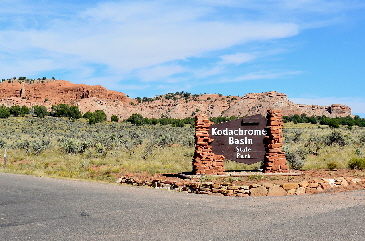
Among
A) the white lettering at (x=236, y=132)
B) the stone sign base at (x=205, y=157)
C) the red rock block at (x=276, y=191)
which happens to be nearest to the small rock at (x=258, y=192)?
the red rock block at (x=276, y=191)

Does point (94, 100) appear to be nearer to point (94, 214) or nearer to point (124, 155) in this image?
point (124, 155)

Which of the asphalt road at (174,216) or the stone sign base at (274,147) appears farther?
the stone sign base at (274,147)

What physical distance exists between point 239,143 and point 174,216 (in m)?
7.62

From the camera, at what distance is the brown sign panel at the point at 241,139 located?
1523 cm

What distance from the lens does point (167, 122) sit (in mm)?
91625

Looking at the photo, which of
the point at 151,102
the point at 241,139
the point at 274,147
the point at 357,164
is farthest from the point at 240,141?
the point at 151,102

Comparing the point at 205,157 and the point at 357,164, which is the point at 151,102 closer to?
the point at 357,164

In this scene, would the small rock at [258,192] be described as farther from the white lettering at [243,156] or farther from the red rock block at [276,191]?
the white lettering at [243,156]

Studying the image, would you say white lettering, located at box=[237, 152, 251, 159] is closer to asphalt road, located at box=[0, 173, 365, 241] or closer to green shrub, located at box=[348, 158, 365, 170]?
asphalt road, located at box=[0, 173, 365, 241]

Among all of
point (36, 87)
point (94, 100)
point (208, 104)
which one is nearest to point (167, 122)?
point (208, 104)

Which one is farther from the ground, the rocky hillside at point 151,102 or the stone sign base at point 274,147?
the rocky hillside at point 151,102

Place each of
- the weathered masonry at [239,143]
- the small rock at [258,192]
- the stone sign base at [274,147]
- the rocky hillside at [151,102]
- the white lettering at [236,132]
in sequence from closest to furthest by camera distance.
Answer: the small rock at [258,192], the weathered masonry at [239,143], the stone sign base at [274,147], the white lettering at [236,132], the rocky hillside at [151,102]

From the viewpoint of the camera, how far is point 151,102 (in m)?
166

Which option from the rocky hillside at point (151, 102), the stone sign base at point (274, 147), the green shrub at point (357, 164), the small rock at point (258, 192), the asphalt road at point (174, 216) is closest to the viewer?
the asphalt road at point (174, 216)
